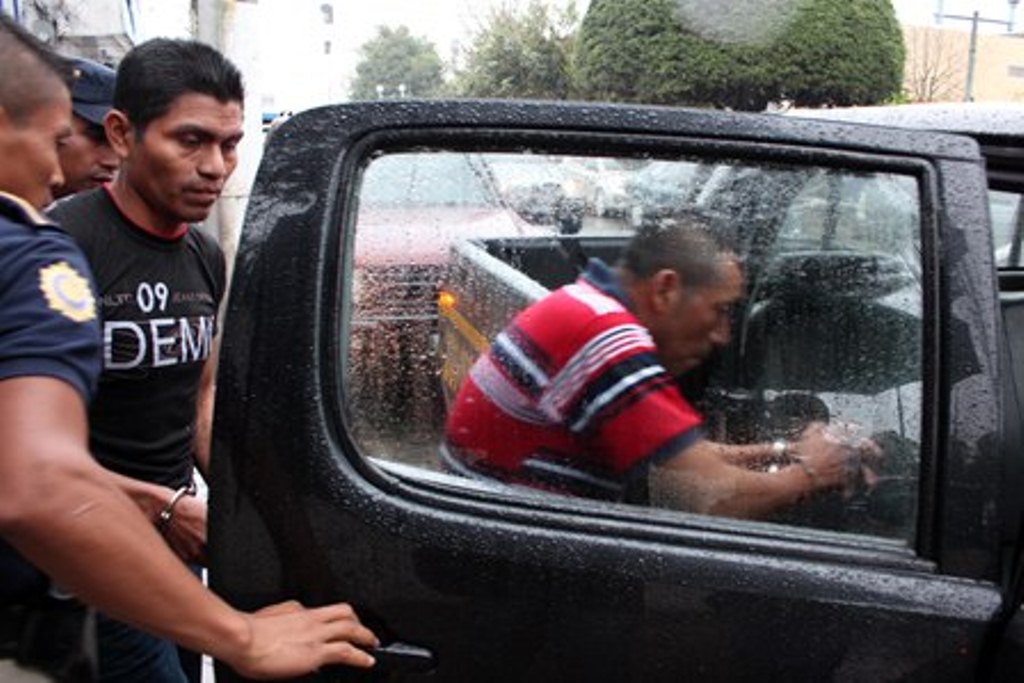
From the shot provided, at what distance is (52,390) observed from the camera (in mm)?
1169

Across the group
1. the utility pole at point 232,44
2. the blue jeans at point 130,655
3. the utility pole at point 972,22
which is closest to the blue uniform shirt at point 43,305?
the blue jeans at point 130,655

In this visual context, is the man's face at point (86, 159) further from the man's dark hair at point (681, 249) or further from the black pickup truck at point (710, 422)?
the man's dark hair at point (681, 249)

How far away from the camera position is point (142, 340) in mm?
1994

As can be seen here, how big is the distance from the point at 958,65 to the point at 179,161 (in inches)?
1605

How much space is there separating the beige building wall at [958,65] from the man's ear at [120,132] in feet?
86.9

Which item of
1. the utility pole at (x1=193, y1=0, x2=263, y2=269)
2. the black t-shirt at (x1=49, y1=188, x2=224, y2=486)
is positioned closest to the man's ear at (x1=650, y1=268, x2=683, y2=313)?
the black t-shirt at (x1=49, y1=188, x2=224, y2=486)

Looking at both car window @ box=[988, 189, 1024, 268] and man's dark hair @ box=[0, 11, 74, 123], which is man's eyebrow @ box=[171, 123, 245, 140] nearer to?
man's dark hair @ box=[0, 11, 74, 123]

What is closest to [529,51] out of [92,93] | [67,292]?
[92,93]

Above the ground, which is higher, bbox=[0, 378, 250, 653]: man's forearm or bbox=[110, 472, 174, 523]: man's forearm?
bbox=[0, 378, 250, 653]: man's forearm

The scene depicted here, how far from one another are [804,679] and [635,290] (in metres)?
0.58

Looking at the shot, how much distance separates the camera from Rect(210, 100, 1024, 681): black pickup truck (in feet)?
4.41

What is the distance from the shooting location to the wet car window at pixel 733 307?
1.43 m

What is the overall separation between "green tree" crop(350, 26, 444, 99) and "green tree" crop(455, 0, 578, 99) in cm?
4148

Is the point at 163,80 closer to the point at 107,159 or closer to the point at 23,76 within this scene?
the point at 23,76
